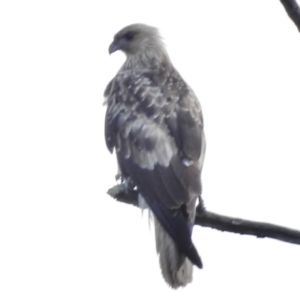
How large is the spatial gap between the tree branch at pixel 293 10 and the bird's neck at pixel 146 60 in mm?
3899

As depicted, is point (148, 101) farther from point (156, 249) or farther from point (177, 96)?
point (156, 249)

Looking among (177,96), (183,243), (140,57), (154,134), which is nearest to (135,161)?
(154,134)

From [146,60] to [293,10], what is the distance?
4.18 metres

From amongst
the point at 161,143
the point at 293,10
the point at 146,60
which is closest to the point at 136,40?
the point at 146,60

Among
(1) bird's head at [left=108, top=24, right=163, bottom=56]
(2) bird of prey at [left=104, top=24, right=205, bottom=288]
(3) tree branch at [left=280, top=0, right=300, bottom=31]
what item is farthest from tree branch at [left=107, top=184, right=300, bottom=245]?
(1) bird's head at [left=108, top=24, right=163, bottom=56]

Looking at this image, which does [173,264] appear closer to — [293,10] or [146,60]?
[293,10]

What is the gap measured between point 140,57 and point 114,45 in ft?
1.31

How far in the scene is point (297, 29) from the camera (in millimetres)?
4695

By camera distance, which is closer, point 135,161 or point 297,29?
point 297,29

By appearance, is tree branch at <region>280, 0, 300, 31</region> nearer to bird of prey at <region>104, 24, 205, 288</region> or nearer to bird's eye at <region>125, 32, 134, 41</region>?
bird of prey at <region>104, 24, 205, 288</region>

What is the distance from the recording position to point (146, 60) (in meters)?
8.79

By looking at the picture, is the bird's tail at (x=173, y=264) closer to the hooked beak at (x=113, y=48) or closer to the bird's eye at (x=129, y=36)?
the hooked beak at (x=113, y=48)

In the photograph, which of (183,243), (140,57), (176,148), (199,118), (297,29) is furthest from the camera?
(140,57)

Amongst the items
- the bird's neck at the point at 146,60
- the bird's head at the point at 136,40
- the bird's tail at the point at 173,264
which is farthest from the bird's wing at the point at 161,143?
the bird's head at the point at 136,40
